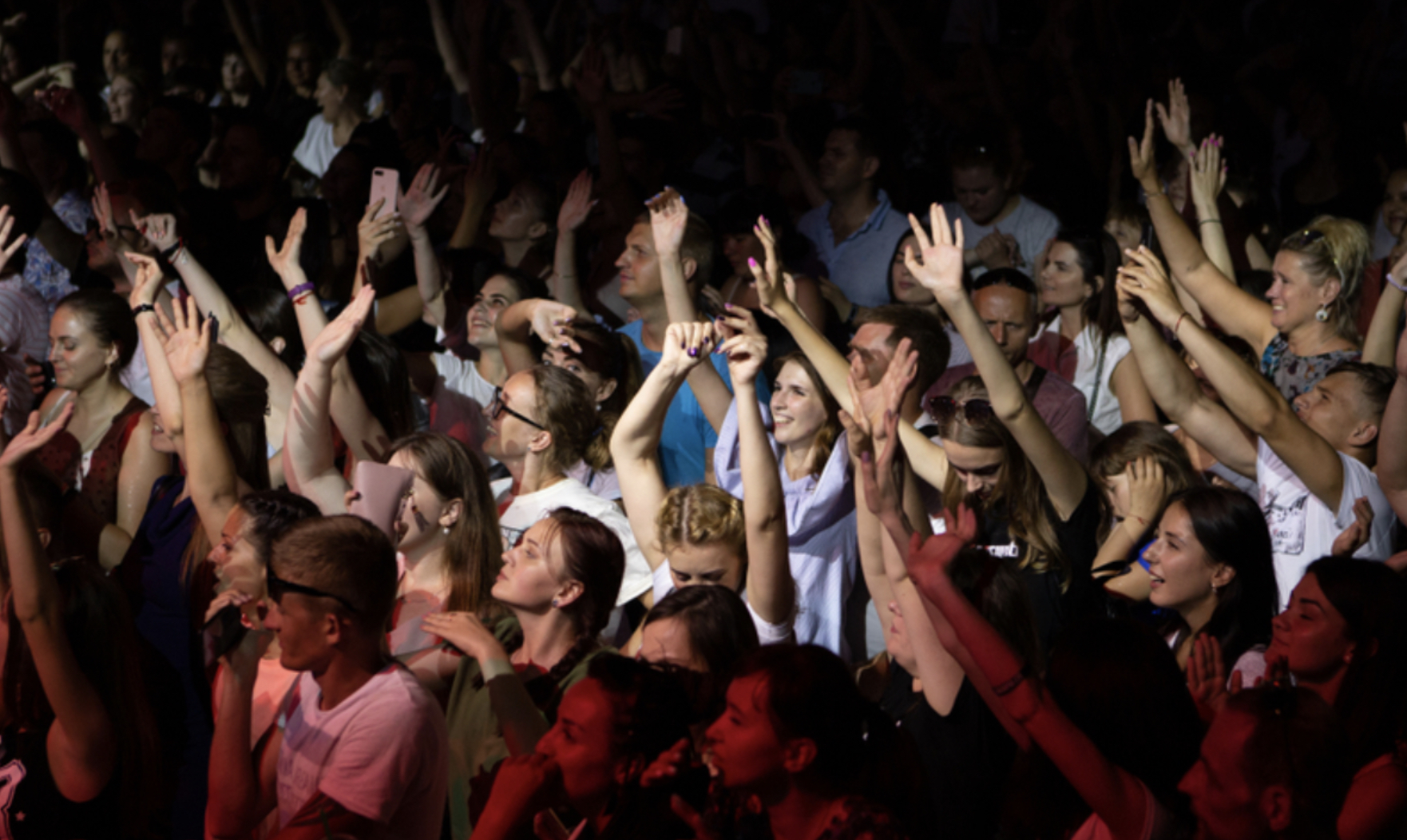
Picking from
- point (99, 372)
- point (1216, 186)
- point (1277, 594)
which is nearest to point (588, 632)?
point (1277, 594)

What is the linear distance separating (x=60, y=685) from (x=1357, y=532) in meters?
2.91

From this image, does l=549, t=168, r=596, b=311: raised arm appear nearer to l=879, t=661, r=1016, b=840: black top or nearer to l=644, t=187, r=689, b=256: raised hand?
l=644, t=187, r=689, b=256: raised hand

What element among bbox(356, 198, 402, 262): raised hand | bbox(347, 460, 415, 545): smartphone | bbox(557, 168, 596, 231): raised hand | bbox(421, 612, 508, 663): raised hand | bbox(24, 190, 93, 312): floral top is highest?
bbox(421, 612, 508, 663): raised hand

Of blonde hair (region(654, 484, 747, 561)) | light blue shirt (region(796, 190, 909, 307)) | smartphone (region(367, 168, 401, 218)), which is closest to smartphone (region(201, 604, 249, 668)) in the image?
blonde hair (region(654, 484, 747, 561))

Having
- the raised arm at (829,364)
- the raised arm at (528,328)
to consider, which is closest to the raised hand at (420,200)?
the raised arm at (528,328)

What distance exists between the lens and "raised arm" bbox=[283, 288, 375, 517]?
4074 mm

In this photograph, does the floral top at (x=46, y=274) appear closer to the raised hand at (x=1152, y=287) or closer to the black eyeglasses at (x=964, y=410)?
the black eyeglasses at (x=964, y=410)

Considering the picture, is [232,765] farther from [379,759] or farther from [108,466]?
[108,466]

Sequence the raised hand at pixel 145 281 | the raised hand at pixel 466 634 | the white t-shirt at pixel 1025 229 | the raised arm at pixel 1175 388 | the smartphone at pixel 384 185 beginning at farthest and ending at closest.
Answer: the white t-shirt at pixel 1025 229, the smartphone at pixel 384 185, the raised hand at pixel 145 281, the raised arm at pixel 1175 388, the raised hand at pixel 466 634

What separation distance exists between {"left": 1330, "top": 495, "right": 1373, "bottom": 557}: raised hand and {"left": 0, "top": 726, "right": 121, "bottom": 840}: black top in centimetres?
278

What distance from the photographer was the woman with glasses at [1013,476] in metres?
3.59

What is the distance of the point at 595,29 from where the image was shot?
7816 millimetres

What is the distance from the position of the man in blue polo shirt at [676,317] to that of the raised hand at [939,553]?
2.05 metres

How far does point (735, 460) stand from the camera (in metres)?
4.34
